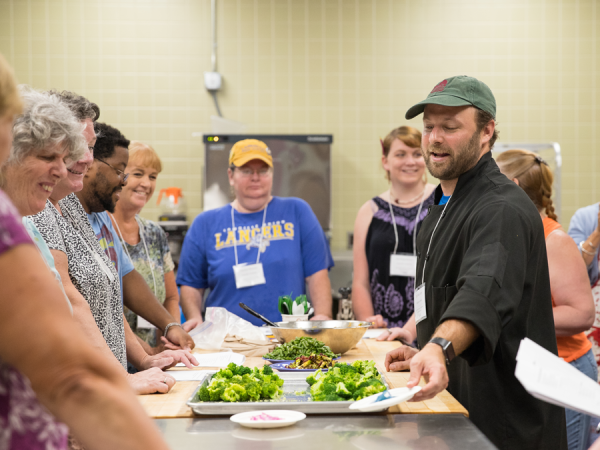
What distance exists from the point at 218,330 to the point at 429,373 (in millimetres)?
1225

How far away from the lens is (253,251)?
9.89 feet

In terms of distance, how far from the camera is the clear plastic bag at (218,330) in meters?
2.33

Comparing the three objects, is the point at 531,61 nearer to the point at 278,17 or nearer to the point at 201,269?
the point at 278,17

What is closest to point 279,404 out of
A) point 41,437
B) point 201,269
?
point 41,437

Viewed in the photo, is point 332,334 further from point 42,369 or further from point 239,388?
point 42,369

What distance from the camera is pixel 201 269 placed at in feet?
10.1

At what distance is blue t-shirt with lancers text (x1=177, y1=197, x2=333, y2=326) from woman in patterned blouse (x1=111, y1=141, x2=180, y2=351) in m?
0.13

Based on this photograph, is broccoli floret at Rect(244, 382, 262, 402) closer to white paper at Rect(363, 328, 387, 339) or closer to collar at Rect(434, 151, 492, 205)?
collar at Rect(434, 151, 492, 205)

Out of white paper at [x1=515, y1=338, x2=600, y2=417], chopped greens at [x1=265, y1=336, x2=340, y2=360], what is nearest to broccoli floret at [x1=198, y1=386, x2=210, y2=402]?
chopped greens at [x1=265, y1=336, x2=340, y2=360]

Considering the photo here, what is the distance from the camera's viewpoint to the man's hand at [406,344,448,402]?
126 cm

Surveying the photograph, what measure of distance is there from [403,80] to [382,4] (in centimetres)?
69

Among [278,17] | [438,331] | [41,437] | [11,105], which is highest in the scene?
[278,17]

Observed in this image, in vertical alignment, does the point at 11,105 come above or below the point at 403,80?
below

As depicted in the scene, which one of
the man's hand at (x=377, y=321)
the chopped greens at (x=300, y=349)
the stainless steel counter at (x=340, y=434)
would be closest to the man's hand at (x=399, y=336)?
the man's hand at (x=377, y=321)
